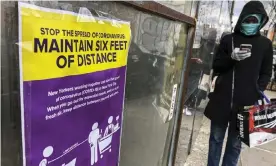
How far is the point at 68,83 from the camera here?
909 mm

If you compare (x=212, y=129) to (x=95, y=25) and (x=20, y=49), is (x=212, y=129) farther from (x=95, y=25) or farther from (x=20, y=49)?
(x=20, y=49)

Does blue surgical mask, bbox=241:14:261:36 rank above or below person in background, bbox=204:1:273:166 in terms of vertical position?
above

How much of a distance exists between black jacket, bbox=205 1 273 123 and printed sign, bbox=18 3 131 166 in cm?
161

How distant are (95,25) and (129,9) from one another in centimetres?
30

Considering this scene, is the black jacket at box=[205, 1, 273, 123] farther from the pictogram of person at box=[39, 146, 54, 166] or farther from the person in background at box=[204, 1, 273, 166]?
the pictogram of person at box=[39, 146, 54, 166]

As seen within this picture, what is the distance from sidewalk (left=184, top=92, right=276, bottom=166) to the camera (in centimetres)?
347

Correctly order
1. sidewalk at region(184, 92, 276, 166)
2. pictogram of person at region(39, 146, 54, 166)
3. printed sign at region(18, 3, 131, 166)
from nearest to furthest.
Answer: printed sign at region(18, 3, 131, 166), pictogram of person at region(39, 146, 54, 166), sidewalk at region(184, 92, 276, 166)

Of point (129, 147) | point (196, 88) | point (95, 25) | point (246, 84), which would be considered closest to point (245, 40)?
point (246, 84)

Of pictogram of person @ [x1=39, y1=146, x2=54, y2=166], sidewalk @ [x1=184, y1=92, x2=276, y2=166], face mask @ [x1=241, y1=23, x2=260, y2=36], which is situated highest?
face mask @ [x1=241, y1=23, x2=260, y2=36]

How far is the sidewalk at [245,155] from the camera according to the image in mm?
3474

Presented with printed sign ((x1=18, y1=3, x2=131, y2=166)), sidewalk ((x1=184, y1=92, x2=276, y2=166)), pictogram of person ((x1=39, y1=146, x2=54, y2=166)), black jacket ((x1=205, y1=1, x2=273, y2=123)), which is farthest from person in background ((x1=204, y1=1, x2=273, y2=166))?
pictogram of person ((x1=39, y1=146, x2=54, y2=166))

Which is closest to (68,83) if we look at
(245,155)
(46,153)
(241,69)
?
(46,153)

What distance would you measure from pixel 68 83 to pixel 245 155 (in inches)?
140

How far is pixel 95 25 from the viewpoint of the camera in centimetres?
99
